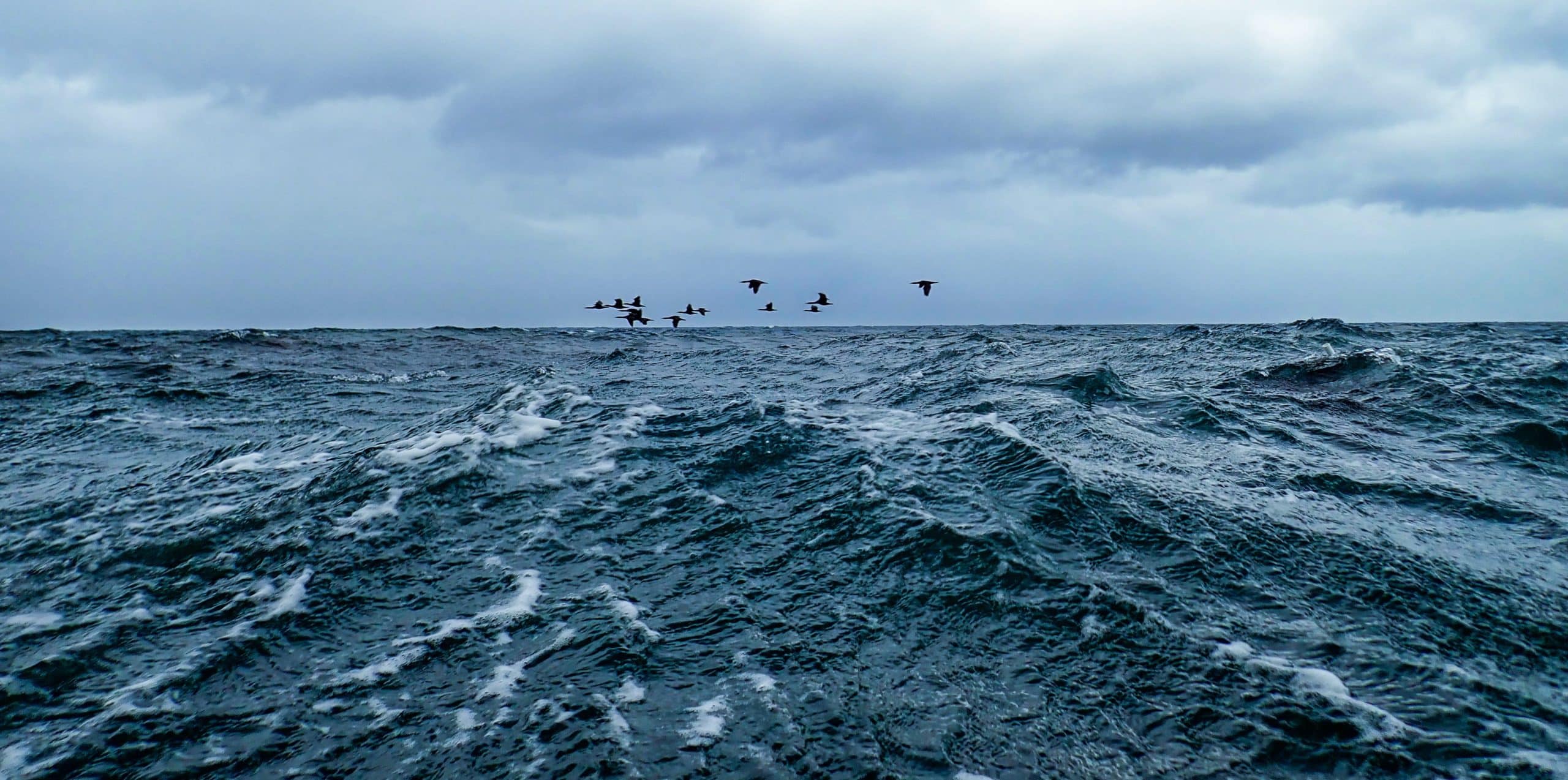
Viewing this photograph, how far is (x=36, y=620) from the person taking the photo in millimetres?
6172

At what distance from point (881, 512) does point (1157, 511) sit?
2487mm

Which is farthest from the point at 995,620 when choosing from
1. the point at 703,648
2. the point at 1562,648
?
the point at 1562,648

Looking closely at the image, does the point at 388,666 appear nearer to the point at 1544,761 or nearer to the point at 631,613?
the point at 631,613

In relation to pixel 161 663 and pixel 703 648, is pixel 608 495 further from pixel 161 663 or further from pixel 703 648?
pixel 161 663

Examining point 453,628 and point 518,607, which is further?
point 518,607

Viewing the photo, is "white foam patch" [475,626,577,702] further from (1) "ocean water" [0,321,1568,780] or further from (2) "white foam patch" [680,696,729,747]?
(2) "white foam patch" [680,696,729,747]

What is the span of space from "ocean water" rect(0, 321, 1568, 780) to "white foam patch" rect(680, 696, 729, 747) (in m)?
0.03

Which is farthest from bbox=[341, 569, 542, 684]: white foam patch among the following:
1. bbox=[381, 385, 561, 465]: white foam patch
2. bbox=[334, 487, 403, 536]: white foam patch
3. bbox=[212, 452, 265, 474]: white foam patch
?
bbox=[212, 452, 265, 474]: white foam patch

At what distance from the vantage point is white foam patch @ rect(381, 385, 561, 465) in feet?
33.0

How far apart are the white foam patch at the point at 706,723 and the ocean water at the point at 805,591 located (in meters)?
0.03

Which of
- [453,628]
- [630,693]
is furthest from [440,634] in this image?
[630,693]

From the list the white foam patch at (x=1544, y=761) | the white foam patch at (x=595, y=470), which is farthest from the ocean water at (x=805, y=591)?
the white foam patch at (x=595, y=470)

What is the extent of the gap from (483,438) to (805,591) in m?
5.99

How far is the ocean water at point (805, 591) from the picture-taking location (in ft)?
14.7
